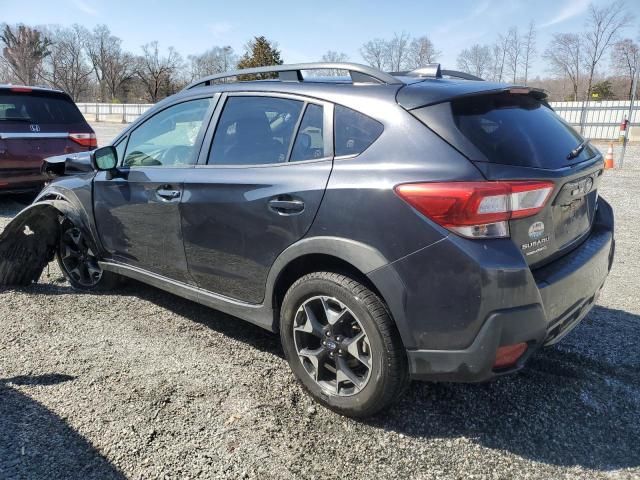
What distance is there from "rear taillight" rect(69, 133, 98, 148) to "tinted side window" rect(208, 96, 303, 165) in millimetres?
5531

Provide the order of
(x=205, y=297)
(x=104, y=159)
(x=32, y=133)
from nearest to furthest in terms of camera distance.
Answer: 1. (x=205, y=297)
2. (x=104, y=159)
3. (x=32, y=133)

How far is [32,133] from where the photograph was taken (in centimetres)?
743

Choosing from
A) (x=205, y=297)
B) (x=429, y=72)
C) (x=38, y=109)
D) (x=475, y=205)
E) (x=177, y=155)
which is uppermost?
(x=429, y=72)

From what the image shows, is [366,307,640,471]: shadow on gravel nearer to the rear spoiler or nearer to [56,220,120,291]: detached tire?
the rear spoiler

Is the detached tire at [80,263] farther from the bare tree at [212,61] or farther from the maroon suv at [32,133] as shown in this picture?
the bare tree at [212,61]

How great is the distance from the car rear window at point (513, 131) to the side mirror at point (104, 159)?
8.58ft

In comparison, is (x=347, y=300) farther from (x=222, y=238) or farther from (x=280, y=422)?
(x=222, y=238)

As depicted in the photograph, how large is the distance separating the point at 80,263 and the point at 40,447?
93.7 inches

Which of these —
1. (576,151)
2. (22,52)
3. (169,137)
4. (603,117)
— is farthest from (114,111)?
(576,151)

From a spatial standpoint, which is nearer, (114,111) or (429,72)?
(429,72)

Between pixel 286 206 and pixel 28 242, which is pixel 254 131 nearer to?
pixel 286 206

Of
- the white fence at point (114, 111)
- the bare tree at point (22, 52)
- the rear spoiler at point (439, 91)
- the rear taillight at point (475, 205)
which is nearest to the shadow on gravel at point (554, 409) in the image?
the rear taillight at point (475, 205)

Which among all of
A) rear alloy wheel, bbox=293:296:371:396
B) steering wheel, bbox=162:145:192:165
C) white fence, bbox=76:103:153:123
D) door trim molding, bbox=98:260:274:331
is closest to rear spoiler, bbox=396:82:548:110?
rear alloy wheel, bbox=293:296:371:396

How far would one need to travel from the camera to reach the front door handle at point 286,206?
8.82 ft
